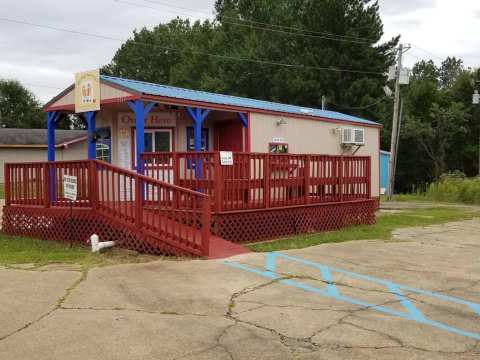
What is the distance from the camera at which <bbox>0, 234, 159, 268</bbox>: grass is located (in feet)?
27.6

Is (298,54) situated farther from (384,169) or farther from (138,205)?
(138,205)

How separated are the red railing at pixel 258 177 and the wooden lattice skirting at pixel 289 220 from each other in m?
0.15

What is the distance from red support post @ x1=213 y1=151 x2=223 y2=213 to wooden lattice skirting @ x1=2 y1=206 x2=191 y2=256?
157 centimetres

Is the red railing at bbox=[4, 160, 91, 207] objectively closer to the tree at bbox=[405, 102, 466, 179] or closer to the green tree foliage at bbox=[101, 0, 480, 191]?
the green tree foliage at bbox=[101, 0, 480, 191]

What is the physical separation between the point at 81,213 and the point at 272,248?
372cm

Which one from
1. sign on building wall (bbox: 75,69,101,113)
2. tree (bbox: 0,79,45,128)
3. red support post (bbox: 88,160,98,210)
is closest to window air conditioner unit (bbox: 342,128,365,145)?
sign on building wall (bbox: 75,69,101,113)

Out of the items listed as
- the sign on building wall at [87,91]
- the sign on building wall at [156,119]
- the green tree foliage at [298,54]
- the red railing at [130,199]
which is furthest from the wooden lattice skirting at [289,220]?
the green tree foliage at [298,54]

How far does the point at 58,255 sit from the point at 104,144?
5.09m

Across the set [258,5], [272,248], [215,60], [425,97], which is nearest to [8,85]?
[215,60]

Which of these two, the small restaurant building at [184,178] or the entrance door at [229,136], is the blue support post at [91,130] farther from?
the entrance door at [229,136]

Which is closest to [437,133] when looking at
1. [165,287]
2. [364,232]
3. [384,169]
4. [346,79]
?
[346,79]

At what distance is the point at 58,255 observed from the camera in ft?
29.7

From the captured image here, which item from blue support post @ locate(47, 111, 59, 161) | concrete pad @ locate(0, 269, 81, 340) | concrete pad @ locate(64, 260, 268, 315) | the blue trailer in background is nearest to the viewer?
concrete pad @ locate(0, 269, 81, 340)

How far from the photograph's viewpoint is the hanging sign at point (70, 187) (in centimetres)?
949
